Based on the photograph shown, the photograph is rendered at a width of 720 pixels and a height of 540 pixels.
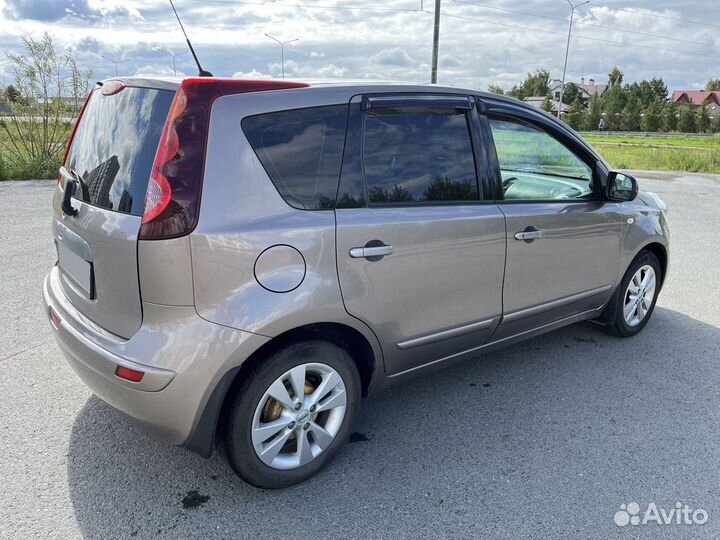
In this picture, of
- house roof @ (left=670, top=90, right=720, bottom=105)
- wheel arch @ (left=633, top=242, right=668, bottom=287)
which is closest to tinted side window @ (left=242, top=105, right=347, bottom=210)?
wheel arch @ (left=633, top=242, right=668, bottom=287)

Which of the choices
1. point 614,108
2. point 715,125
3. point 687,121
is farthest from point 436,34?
point 614,108

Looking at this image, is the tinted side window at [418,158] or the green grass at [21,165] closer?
the tinted side window at [418,158]

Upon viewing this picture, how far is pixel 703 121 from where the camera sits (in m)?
67.1

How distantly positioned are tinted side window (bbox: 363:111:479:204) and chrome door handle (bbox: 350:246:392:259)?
229 mm

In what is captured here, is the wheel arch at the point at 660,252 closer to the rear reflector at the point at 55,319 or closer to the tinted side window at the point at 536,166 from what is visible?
the tinted side window at the point at 536,166

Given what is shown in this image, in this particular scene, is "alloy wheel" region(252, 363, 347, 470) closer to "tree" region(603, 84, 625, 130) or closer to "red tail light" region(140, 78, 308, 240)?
"red tail light" region(140, 78, 308, 240)

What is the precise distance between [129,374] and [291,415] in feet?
2.36

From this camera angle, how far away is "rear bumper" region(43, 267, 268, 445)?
2.26 metres

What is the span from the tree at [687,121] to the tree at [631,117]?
22.6ft

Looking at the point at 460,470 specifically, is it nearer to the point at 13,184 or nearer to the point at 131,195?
the point at 131,195

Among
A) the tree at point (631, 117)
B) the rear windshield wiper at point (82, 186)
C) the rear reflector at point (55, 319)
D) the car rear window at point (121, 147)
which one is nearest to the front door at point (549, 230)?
the car rear window at point (121, 147)

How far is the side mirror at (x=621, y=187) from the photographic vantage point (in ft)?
12.8

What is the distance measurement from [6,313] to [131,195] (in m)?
2.97

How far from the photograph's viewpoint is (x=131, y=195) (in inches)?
92.6
